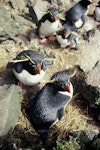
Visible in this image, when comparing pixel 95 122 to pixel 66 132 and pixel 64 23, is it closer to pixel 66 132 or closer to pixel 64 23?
pixel 66 132

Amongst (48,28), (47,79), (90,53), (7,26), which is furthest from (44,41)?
(47,79)

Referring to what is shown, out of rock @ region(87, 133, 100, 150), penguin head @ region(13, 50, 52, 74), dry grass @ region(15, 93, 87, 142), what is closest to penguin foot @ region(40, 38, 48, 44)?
penguin head @ region(13, 50, 52, 74)

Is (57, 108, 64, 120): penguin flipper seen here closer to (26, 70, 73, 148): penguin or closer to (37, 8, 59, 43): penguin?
(26, 70, 73, 148): penguin

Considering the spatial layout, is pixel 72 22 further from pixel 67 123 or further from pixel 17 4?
pixel 67 123

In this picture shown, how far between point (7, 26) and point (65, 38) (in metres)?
0.74

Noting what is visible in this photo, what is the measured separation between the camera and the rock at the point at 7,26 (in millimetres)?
5457

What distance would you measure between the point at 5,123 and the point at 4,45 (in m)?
1.46

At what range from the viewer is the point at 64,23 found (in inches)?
227

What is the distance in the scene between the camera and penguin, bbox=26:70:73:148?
14.6 feet

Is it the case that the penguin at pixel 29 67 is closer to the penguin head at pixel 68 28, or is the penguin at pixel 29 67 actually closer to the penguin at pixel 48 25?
the penguin head at pixel 68 28

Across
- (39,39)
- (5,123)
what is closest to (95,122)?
(5,123)

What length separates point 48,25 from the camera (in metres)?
5.63

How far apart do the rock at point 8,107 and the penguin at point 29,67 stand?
8.4 inches

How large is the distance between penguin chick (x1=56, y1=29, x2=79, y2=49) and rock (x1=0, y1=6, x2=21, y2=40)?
0.54m
